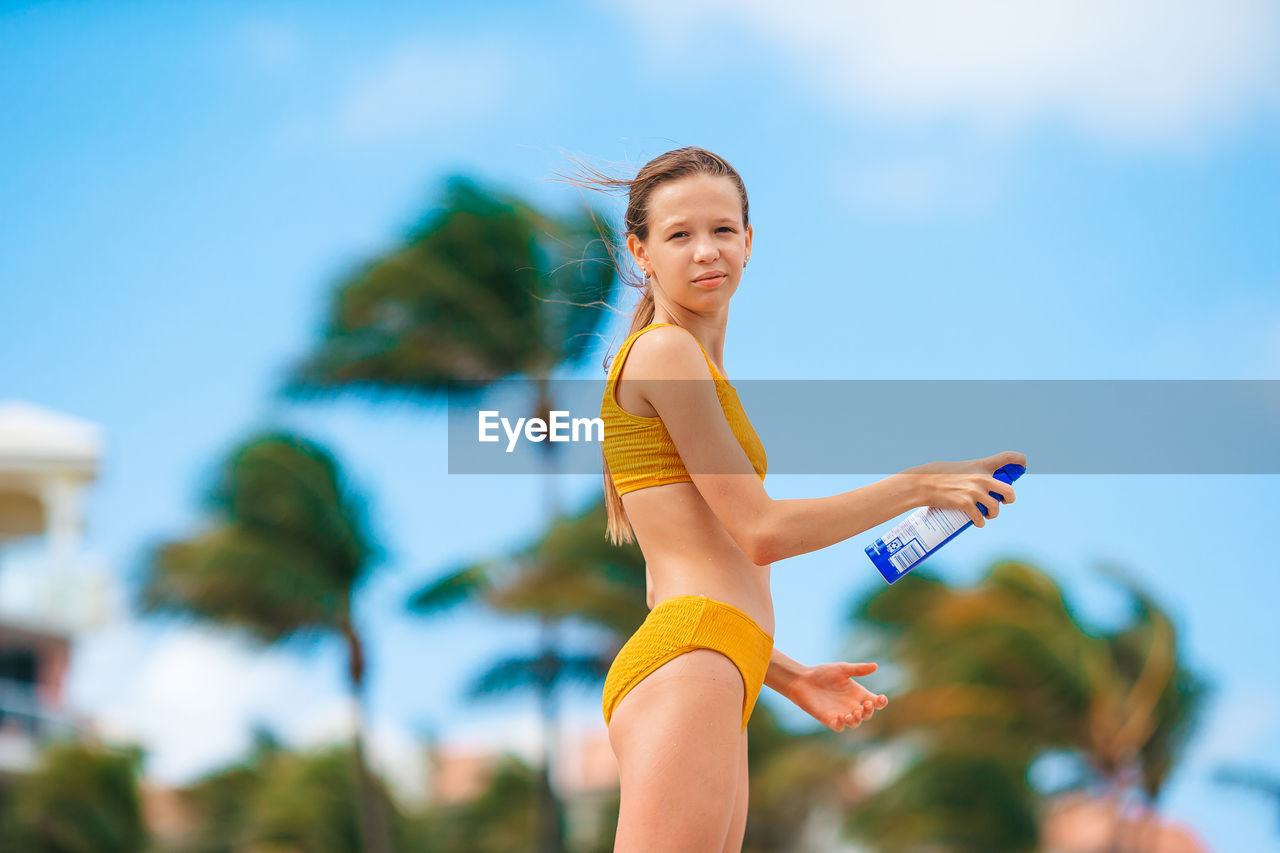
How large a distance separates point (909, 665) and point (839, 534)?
22.3 meters

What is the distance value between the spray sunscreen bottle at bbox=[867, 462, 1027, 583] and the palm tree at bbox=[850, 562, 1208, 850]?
67.5 ft

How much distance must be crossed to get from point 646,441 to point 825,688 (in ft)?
2.33

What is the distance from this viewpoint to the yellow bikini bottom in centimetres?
228

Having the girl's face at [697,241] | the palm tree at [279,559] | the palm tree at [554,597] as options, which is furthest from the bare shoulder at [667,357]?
the palm tree at [279,559]

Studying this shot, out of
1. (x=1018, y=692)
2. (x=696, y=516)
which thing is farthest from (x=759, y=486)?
(x=1018, y=692)

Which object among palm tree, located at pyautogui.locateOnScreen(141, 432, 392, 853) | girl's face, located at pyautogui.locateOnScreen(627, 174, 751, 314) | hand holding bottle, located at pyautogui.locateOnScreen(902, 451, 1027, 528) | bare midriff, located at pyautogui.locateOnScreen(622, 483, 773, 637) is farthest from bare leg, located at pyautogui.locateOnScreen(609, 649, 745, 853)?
palm tree, located at pyautogui.locateOnScreen(141, 432, 392, 853)

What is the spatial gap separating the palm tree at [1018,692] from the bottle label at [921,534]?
20584 millimetres

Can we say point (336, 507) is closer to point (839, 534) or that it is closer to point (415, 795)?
point (415, 795)

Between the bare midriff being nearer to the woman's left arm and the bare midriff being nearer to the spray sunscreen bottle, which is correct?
the spray sunscreen bottle

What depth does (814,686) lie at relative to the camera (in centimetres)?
277

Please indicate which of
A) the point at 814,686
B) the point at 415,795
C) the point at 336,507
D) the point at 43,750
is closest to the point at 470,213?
the point at 336,507

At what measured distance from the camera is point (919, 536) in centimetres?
244

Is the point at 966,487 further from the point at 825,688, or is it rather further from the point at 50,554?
the point at 50,554

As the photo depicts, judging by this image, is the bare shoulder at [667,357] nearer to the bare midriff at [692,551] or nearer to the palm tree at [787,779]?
the bare midriff at [692,551]
